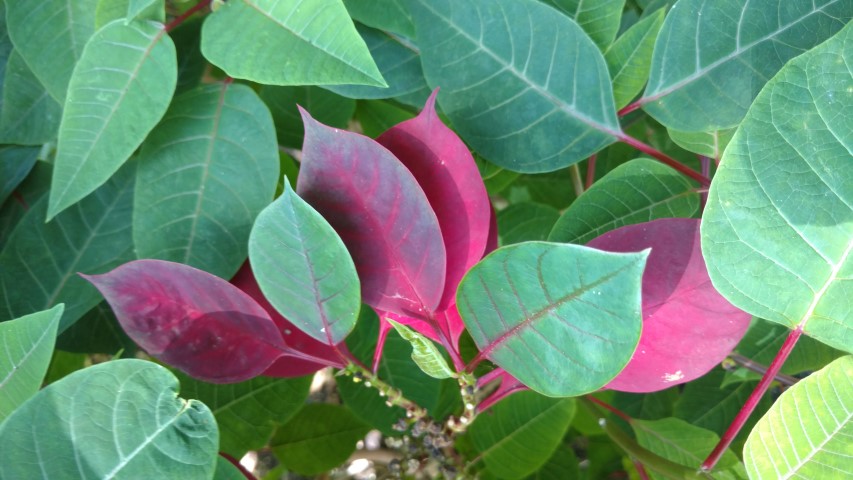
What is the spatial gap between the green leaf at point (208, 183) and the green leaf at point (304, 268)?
0.12 m

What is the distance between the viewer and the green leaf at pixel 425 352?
51 cm

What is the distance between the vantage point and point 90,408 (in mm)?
482

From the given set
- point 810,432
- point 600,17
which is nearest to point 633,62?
point 600,17

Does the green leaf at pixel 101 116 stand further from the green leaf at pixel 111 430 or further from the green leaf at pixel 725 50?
the green leaf at pixel 725 50

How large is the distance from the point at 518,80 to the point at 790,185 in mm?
252

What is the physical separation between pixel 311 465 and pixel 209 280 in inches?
20.1

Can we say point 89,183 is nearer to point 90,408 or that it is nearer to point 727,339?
point 90,408

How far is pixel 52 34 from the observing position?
705 millimetres

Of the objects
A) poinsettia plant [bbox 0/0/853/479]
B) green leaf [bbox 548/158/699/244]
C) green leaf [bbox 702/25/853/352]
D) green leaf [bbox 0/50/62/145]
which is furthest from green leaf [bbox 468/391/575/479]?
green leaf [bbox 0/50/62/145]

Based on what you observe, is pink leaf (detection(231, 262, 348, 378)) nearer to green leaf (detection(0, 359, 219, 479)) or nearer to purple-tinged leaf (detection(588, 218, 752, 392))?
green leaf (detection(0, 359, 219, 479))

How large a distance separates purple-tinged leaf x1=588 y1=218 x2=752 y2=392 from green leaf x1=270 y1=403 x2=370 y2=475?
57 centimetres

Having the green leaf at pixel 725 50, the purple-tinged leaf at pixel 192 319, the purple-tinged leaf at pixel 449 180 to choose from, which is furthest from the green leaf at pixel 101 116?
the green leaf at pixel 725 50

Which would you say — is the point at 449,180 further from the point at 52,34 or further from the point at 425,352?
the point at 52,34

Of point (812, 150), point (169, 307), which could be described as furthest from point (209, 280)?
point (812, 150)
